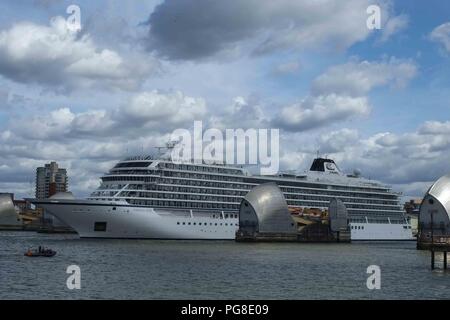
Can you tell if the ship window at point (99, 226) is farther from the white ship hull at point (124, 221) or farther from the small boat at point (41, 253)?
the small boat at point (41, 253)

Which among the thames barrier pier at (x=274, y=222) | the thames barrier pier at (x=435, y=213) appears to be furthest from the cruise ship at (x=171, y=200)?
the thames barrier pier at (x=435, y=213)

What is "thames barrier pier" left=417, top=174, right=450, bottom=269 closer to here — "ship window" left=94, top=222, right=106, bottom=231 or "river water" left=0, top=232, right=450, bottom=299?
"river water" left=0, top=232, right=450, bottom=299

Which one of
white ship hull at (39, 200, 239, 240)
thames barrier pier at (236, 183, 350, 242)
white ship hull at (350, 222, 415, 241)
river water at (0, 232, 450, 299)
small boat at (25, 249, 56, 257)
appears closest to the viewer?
river water at (0, 232, 450, 299)

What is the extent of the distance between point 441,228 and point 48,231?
130 m

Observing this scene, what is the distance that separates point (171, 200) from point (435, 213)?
41.6 metres

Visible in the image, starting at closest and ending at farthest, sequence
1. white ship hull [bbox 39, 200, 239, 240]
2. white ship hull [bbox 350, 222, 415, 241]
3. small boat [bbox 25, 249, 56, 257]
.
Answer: small boat [bbox 25, 249, 56, 257]
white ship hull [bbox 39, 200, 239, 240]
white ship hull [bbox 350, 222, 415, 241]

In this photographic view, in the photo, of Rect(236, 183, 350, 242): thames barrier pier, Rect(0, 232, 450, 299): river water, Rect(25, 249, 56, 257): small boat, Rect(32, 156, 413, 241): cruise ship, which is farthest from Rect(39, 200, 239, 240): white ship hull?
Rect(25, 249, 56, 257): small boat

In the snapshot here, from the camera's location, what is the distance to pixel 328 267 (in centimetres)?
6412

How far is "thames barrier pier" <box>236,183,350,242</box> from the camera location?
113 m

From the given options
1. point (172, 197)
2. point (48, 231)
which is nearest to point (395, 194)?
point (172, 197)

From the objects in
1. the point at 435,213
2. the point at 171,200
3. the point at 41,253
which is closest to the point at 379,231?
the point at 435,213

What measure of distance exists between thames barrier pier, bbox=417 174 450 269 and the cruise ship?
28585mm

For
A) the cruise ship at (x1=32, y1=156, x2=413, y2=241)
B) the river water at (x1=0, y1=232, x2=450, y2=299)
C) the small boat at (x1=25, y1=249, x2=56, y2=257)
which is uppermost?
the cruise ship at (x1=32, y1=156, x2=413, y2=241)

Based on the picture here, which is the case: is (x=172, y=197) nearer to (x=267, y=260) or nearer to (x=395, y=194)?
(x=267, y=260)
